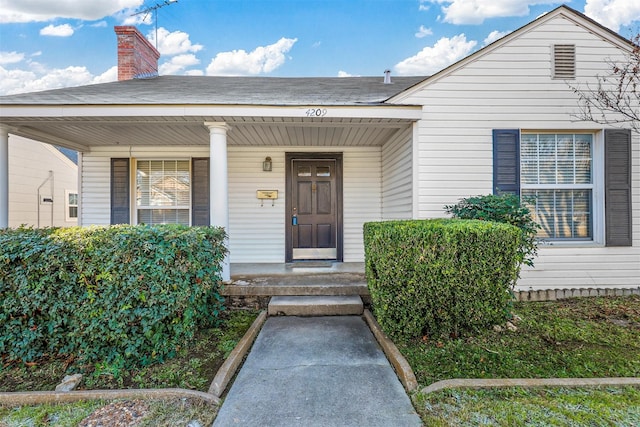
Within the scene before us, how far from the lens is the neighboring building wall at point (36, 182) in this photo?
8.34 meters

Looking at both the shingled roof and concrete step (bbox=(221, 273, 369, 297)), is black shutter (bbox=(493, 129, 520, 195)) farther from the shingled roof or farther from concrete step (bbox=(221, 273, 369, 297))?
concrete step (bbox=(221, 273, 369, 297))

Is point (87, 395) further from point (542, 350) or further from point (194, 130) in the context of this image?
point (542, 350)

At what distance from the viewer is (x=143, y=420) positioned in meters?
1.97

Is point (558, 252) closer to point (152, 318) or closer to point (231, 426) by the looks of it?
point (231, 426)

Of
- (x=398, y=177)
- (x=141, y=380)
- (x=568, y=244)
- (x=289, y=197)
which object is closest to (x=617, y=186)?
(x=568, y=244)

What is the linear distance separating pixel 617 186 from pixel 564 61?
1.94 meters

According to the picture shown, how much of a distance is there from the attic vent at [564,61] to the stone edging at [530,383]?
3995 mm

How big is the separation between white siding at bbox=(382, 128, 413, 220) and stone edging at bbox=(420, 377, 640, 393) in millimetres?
2543

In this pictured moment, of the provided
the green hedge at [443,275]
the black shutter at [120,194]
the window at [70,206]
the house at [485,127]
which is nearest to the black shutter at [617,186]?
the house at [485,127]

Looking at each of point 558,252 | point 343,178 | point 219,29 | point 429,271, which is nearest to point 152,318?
point 429,271

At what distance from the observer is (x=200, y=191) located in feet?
19.1

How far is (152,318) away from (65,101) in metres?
3.47

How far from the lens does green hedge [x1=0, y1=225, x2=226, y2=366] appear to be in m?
2.54

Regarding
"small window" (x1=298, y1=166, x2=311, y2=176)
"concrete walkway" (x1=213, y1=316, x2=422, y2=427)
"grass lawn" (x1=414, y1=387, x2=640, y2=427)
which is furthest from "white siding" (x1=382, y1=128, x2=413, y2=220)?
"grass lawn" (x1=414, y1=387, x2=640, y2=427)
